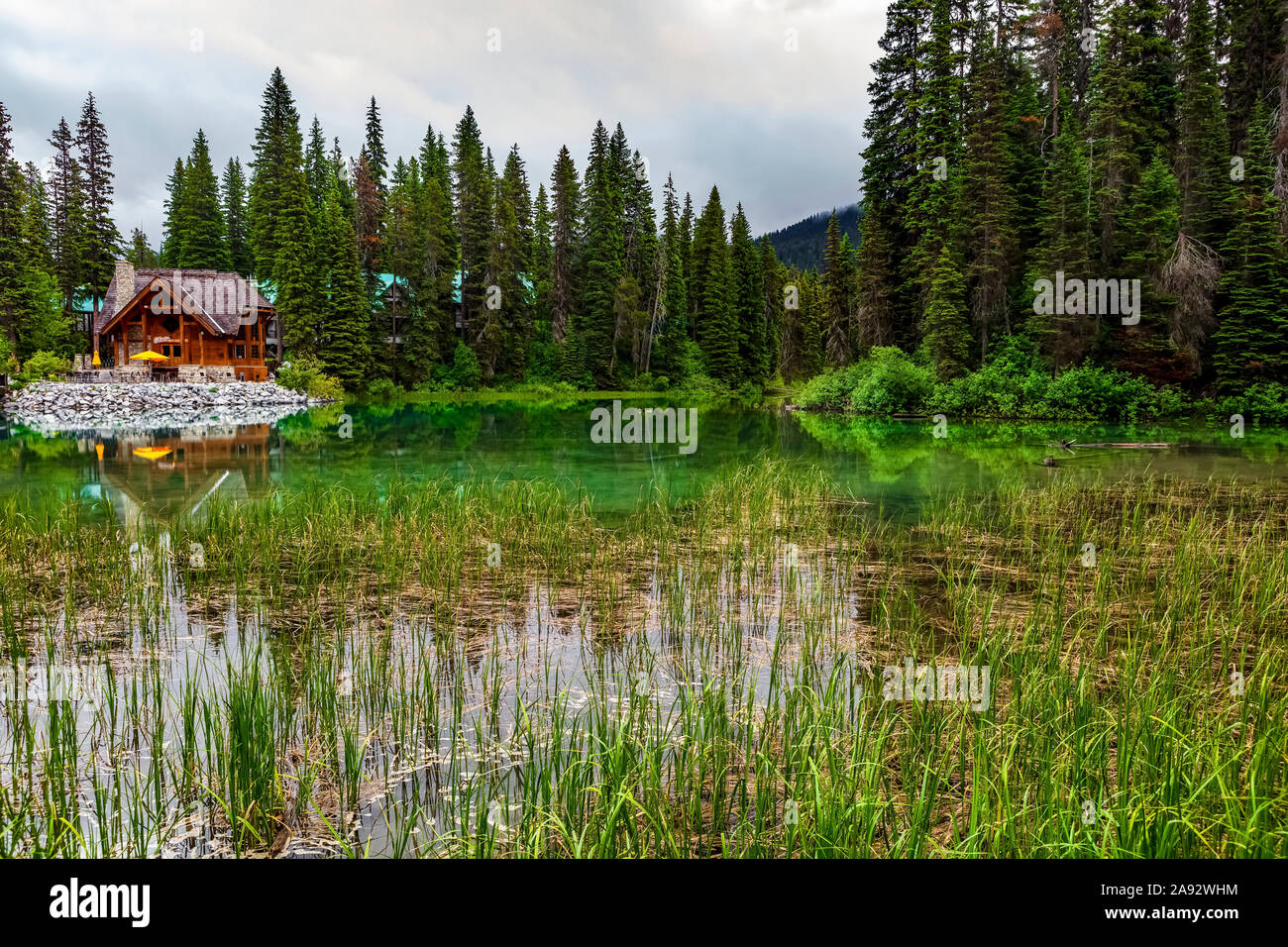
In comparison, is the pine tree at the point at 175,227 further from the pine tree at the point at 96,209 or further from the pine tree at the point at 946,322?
the pine tree at the point at 946,322

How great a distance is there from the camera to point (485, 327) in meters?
53.3

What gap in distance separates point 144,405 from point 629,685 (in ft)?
119

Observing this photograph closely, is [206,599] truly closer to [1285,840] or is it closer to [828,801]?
[828,801]

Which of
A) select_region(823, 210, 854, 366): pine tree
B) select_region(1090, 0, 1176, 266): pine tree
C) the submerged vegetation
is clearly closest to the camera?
the submerged vegetation

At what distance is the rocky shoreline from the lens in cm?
3088

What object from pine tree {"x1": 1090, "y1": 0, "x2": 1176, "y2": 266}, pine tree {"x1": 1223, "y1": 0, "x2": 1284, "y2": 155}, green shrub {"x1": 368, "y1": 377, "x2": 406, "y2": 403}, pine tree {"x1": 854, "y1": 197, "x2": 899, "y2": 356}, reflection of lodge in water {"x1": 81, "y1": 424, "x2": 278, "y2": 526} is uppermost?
pine tree {"x1": 1223, "y1": 0, "x2": 1284, "y2": 155}

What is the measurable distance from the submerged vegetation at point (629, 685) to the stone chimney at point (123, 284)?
1567 inches

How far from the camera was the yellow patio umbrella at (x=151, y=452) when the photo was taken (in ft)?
66.9

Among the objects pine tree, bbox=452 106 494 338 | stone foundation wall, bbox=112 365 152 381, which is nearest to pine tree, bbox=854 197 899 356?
pine tree, bbox=452 106 494 338

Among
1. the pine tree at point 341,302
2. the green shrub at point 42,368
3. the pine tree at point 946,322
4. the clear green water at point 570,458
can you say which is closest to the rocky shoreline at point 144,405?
the green shrub at point 42,368

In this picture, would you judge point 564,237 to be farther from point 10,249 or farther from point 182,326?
point 10,249

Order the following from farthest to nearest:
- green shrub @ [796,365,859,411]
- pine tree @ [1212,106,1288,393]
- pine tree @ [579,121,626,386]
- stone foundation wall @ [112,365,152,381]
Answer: pine tree @ [579,121,626,386] < green shrub @ [796,365,859,411] < stone foundation wall @ [112,365,152,381] < pine tree @ [1212,106,1288,393]

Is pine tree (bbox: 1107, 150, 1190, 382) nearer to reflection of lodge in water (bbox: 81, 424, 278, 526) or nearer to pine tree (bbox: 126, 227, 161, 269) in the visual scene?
reflection of lodge in water (bbox: 81, 424, 278, 526)

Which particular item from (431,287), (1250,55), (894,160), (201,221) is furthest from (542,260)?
(1250,55)
